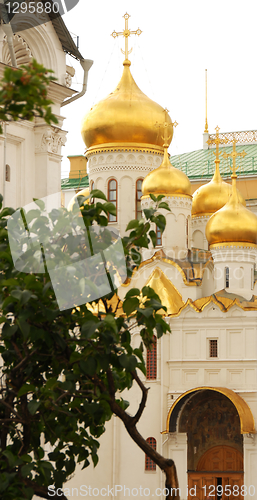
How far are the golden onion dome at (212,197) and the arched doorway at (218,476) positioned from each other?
8.33 meters

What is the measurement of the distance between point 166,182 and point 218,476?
8.66 meters

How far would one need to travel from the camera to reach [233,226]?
22641 mm

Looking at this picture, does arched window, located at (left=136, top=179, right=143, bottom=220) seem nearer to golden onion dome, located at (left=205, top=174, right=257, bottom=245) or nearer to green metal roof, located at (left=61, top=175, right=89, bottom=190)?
golden onion dome, located at (left=205, top=174, right=257, bottom=245)

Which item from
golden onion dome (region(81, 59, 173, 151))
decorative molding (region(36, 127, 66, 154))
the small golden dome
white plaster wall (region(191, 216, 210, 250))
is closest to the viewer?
decorative molding (region(36, 127, 66, 154))

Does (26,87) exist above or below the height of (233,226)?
below

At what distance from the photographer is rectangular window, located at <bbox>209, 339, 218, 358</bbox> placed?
2145cm

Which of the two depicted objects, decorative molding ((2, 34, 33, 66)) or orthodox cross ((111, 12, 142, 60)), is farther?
orthodox cross ((111, 12, 142, 60))

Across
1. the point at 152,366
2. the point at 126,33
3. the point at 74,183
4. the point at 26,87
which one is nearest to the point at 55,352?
the point at 26,87

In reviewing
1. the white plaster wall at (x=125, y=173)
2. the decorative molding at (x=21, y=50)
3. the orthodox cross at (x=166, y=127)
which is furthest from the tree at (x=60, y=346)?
the white plaster wall at (x=125, y=173)

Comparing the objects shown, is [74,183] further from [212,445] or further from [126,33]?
[212,445]

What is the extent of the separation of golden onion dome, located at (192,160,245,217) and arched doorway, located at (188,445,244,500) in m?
8.33

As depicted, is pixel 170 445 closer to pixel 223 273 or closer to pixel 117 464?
pixel 117 464

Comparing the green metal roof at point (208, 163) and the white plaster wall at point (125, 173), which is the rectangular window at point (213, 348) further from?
the green metal roof at point (208, 163)

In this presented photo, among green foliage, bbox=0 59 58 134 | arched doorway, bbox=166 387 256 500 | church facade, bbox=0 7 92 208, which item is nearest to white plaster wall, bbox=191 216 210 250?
arched doorway, bbox=166 387 256 500
